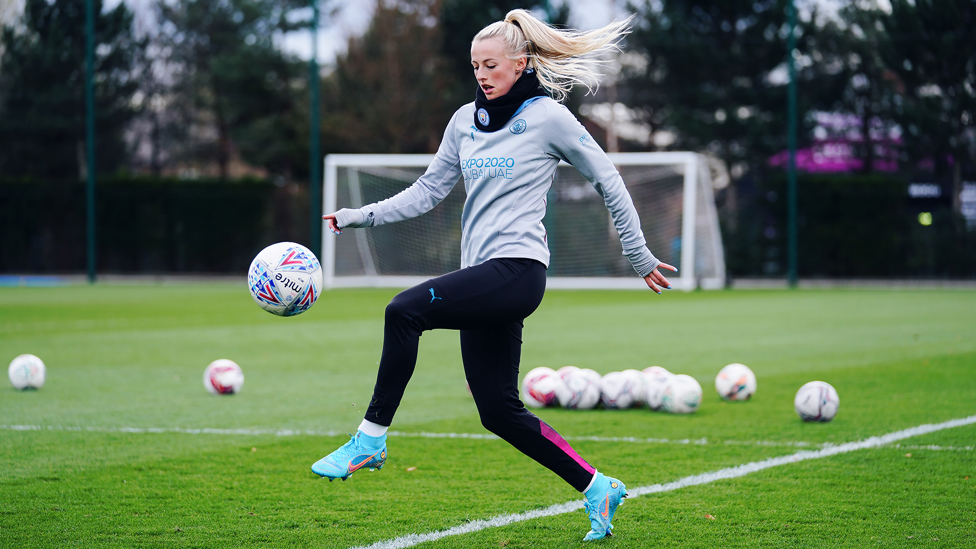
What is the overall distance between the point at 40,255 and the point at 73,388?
2451cm

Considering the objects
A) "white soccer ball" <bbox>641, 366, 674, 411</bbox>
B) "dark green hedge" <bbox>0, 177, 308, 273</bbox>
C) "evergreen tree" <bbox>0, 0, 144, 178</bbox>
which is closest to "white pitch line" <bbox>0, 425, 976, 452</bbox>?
"white soccer ball" <bbox>641, 366, 674, 411</bbox>

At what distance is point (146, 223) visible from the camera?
3098 cm

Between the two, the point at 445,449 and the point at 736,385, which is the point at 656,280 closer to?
the point at 445,449

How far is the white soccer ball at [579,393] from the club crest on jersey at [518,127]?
147 inches

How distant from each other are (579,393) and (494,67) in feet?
12.7

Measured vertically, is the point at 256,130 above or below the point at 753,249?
above

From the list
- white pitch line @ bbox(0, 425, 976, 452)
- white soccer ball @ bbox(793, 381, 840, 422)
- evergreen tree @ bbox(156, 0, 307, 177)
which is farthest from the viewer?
evergreen tree @ bbox(156, 0, 307, 177)

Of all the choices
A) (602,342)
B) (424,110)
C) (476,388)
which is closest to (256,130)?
(424,110)

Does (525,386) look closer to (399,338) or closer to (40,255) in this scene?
(399,338)

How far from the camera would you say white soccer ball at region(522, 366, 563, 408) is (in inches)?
299

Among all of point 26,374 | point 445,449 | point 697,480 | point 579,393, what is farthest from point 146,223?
point 697,480

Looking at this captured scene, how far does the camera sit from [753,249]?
91.3 feet

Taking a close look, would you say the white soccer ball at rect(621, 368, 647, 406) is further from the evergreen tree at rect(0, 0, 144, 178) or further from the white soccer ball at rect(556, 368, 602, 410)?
the evergreen tree at rect(0, 0, 144, 178)

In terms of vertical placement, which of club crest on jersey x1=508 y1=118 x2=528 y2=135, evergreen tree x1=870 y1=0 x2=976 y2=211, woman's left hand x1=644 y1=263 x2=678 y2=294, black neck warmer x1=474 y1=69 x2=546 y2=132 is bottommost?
woman's left hand x1=644 y1=263 x2=678 y2=294
